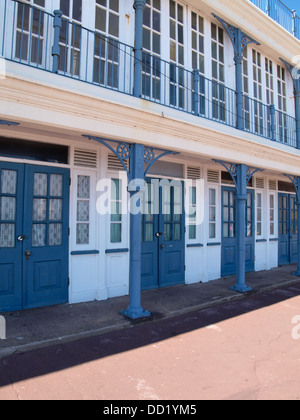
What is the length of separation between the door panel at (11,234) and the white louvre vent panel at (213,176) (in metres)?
4.83

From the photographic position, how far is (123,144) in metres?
5.12

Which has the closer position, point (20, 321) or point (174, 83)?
point (20, 321)

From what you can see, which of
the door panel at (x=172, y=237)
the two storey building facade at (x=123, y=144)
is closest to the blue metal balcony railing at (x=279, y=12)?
the two storey building facade at (x=123, y=144)

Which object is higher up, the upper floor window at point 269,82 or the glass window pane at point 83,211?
the upper floor window at point 269,82

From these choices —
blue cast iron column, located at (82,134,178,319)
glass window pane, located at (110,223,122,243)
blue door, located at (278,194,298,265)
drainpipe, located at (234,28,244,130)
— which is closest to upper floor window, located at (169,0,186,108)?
drainpipe, located at (234,28,244,130)

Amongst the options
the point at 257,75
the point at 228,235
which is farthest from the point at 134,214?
the point at 257,75

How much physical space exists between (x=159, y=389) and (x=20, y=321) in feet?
8.73

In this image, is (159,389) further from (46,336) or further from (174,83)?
(174,83)

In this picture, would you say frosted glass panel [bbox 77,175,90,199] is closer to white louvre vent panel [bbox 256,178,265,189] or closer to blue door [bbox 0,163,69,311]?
blue door [bbox 0,163,69,311]

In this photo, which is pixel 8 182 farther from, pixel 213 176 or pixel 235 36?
pixel 235 36

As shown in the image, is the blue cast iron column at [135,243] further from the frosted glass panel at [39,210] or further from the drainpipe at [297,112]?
the drainpipe at [297,112]

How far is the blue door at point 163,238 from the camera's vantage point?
6910mm

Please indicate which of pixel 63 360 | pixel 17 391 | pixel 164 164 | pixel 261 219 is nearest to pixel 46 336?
pixel 63 360

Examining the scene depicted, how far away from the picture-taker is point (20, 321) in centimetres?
475
